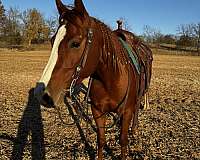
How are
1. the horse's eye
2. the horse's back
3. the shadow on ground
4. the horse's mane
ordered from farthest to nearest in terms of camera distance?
the shadow on ground → the horse's back → the horse's mane → the horse's eye

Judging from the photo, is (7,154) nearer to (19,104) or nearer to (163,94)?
(19,104)

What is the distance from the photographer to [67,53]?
2.81 m

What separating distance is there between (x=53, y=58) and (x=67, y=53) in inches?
5.4

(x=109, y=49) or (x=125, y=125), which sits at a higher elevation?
(x=109, y=49)

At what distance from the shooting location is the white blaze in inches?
105

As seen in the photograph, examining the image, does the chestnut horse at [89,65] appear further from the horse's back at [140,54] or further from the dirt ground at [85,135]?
the dirt ground at [85,135]

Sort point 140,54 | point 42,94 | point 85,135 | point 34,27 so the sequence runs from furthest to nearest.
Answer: point 34,27, point 85,135, point 140,54, point 42,94

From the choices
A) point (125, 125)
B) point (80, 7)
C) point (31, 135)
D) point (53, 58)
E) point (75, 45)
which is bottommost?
point (31, 135)

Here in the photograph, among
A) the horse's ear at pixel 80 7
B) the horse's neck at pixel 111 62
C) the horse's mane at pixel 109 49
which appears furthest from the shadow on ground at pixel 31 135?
the horse's ear at pixel 80 7

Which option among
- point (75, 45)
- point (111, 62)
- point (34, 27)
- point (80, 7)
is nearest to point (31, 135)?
point (111, 62)

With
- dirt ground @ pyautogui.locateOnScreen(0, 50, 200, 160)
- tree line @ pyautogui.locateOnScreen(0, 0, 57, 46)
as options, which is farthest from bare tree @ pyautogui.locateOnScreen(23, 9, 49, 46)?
dirt ground @ pyautogui.locateOnScreen(0, 50, 200, 160)

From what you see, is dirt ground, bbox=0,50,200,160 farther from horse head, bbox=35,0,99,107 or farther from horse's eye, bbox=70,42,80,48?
horse's eye, bbox=70,42,80,48

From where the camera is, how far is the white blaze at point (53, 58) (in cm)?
268

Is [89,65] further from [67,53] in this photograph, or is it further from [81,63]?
[67,53]
